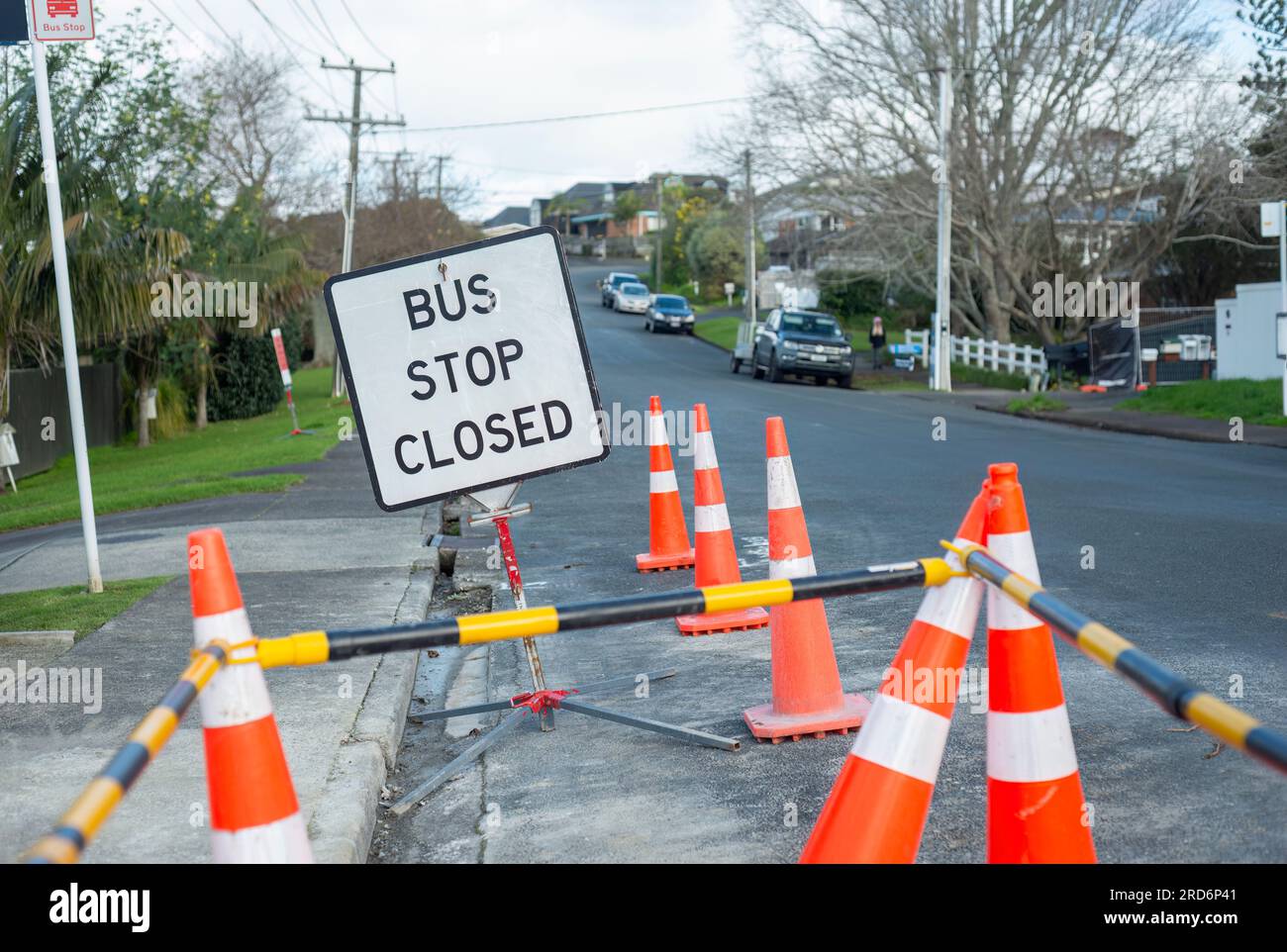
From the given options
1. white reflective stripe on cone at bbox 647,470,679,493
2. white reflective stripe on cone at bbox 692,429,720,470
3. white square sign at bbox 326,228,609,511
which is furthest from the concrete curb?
white reflective stripe on cone at bbox 647,470,679,493

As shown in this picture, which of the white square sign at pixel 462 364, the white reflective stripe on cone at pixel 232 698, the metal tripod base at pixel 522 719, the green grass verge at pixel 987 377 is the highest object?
the white square sign at pixel 462 364

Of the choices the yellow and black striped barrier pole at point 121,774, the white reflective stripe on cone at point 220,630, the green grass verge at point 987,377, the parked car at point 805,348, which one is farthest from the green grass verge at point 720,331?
the yellow and black striped barrier pole at point 121,774

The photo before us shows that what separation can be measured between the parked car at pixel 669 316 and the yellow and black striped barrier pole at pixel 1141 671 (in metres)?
55.6

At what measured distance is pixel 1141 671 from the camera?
98.6 inches

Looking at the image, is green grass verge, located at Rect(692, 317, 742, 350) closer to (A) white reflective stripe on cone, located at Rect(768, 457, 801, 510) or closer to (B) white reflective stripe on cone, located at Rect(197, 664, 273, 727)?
(A) white reflective stripe on cone, located at Rect(768, 457, 801, 510)

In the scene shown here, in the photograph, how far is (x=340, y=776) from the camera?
4.92 meters

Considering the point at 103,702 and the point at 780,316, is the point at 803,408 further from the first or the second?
the point at 103,702

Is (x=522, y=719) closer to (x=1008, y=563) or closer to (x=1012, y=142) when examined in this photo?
(x=1008, y=563)

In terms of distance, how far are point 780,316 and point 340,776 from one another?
3138 cm

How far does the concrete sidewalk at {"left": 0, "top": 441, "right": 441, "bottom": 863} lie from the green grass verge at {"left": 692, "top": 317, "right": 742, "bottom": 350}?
42038mm

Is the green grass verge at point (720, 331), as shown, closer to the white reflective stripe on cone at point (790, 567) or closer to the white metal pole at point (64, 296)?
the white metal pole at point (64, 296)

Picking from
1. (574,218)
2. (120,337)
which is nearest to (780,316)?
(120,337)

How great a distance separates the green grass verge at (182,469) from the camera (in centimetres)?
1488

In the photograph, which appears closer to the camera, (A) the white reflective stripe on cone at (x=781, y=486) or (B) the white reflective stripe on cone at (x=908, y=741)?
(B) the white reflective stripe on cone at (x=908, y=741)
